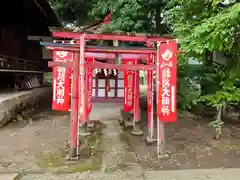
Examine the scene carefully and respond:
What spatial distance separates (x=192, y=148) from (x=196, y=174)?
1.98m

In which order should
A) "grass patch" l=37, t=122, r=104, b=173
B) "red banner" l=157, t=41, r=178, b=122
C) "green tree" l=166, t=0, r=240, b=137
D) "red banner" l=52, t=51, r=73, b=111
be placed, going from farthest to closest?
"red banner" l=52, t=51, r=73, b=111, "green tree" l=166, t=0, r=240, b=137, "red banner" l=157, t=41, r=178, b=122, "grass patch" l=37, t=122, r=104, b=173

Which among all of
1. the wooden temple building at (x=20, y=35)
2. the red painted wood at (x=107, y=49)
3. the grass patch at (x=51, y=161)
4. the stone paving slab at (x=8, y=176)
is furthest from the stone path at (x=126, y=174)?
the wooden temple building at (x=20, y=35)

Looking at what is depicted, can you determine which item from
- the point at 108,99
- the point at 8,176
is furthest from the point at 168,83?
the point at 108,99

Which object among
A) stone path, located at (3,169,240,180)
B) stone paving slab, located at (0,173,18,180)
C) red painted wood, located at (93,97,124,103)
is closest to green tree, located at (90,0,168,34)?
red painted wood, located at (93,97,124,103)

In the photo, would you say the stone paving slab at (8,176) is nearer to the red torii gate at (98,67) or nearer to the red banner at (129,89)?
the red torii gate at (98,67)

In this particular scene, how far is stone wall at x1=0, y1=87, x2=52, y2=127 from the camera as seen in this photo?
9438 millimetres

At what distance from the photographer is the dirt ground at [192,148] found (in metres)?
6.02

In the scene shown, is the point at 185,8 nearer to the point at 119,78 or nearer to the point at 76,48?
the point at 76,48

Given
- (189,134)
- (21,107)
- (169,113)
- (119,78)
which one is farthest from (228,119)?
(21,107)

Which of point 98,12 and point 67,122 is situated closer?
point 67,122

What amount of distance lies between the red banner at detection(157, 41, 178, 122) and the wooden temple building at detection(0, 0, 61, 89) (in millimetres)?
6919

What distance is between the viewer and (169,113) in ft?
19.8

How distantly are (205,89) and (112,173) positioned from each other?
575cm

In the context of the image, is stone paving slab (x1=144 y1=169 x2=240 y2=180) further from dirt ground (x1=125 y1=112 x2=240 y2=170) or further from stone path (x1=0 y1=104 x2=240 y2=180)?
dirt ground (x1=125 y1=112 x2=240 y2=170)
